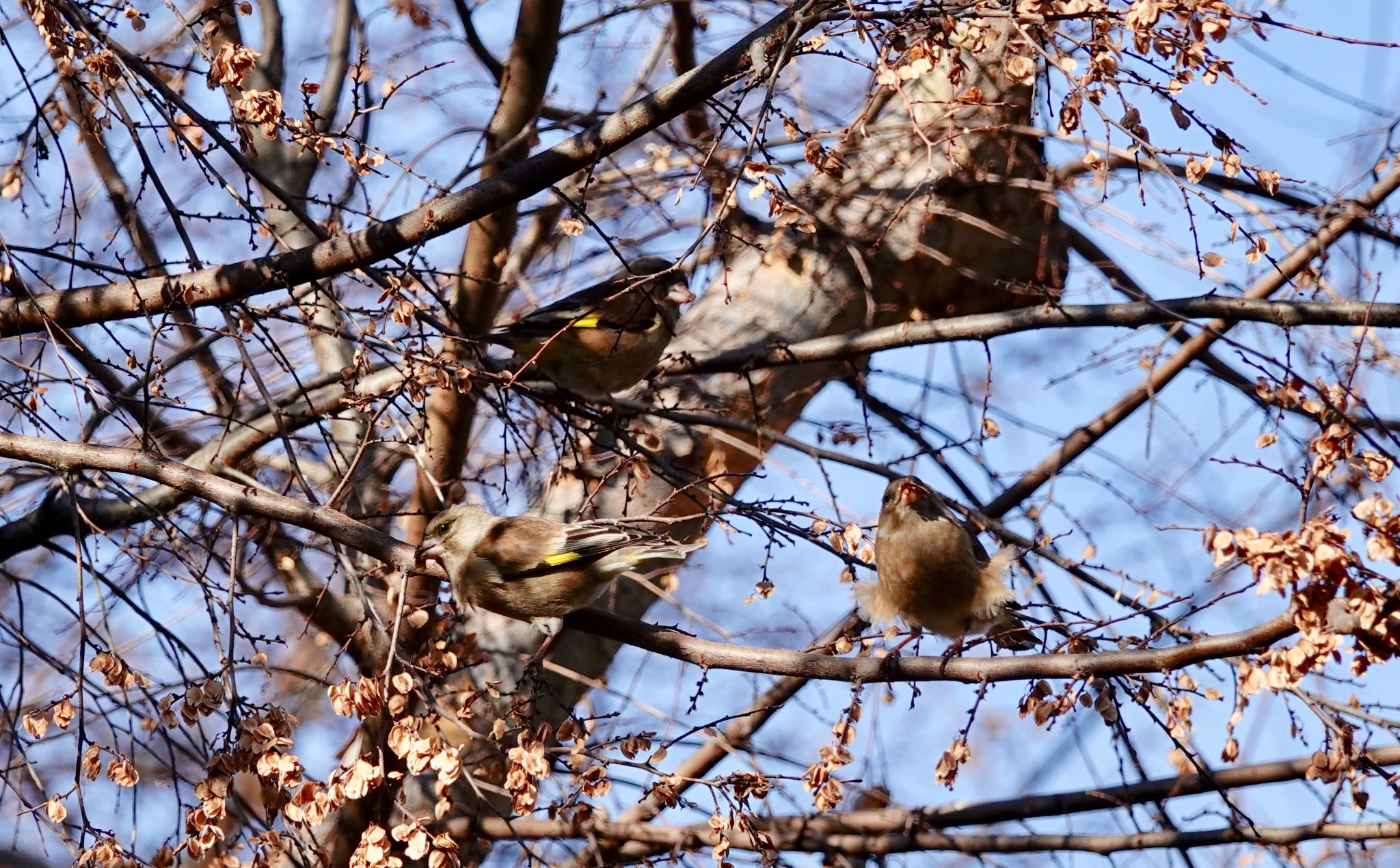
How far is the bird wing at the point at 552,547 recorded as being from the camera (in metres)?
4.50

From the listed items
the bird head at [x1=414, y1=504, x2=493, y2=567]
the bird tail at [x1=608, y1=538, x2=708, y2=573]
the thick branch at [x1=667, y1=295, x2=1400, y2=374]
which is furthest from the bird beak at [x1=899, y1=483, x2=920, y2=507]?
the bird head at [x1=414, y1=504, x2=493, y2=567]

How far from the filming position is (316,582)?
5754 mm

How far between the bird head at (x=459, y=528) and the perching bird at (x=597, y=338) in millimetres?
1321

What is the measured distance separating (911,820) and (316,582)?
2.67 metres

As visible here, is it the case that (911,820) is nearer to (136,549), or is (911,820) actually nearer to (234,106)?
(136,549)

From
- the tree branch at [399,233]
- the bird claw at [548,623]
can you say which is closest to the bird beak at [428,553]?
the bird claw at [548,623]

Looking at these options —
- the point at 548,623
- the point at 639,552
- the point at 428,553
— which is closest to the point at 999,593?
the point at 639,552

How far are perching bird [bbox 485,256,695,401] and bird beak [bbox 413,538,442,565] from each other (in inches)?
69.6

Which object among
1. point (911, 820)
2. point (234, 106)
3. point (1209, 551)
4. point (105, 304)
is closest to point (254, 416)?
point (105, 304)

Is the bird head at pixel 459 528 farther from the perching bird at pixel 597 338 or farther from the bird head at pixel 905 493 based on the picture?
the bird head at pixel 905 493

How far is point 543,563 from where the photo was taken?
450 cm

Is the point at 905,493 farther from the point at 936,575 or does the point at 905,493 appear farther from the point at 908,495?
the point at 936,575

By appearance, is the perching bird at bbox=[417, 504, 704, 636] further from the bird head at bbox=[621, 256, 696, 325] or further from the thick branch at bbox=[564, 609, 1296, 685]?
the bird head at bbox=[621, 256, 696, 325]

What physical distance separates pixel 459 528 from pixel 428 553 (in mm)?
886
